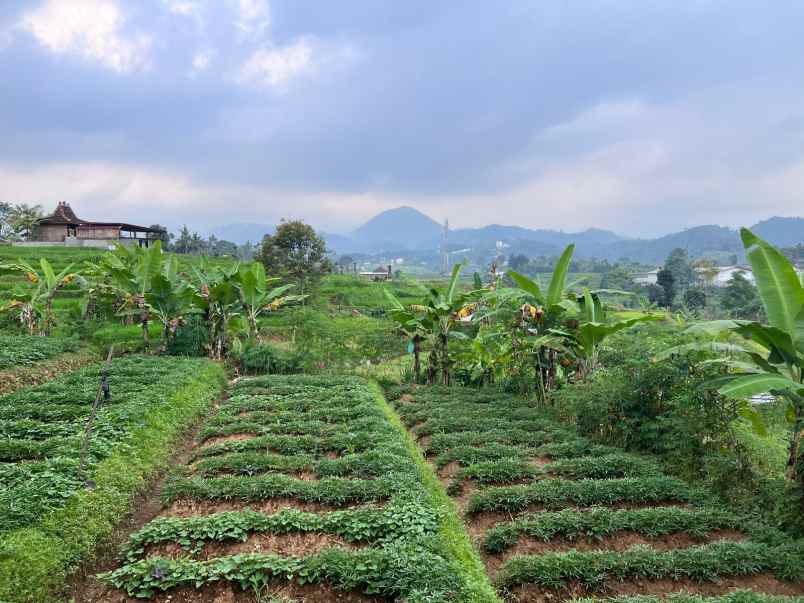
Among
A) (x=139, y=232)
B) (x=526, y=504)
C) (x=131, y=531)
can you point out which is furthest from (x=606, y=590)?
(x=139, y=232)

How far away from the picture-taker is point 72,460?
5301 millimetres

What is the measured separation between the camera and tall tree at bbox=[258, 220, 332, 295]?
24.4 meters

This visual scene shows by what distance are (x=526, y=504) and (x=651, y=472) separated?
184 cm

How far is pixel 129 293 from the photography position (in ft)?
42.3

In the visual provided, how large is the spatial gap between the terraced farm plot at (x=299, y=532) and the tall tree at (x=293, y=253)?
1784 centimetres

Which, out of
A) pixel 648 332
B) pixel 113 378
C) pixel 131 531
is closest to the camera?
pixel 131 531

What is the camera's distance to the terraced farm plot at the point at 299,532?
12.8 feet

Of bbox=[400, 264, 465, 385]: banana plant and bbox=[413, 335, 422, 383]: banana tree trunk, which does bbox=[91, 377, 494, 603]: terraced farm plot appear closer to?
bbox=[400, 264, 465, 385]: banana plant

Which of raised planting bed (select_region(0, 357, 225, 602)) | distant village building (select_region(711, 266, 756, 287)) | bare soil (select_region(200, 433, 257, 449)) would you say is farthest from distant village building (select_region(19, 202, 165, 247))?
distant village building (select_region(711, 266, 756, 287))

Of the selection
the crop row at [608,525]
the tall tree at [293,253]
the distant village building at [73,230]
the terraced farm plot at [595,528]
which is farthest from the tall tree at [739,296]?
the distant village building at [73,230]

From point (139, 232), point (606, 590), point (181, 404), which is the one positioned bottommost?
point (606, 590)

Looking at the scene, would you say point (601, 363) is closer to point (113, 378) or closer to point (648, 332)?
point (648, 332)

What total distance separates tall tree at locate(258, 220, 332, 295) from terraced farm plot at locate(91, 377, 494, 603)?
1784 cm

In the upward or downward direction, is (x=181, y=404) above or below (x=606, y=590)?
above
